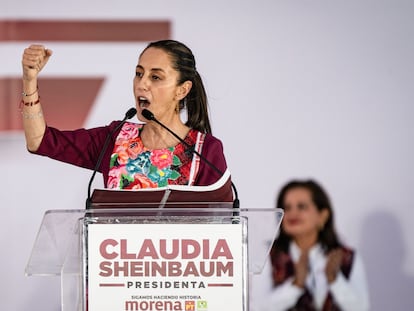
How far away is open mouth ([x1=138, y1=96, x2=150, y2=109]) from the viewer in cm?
251

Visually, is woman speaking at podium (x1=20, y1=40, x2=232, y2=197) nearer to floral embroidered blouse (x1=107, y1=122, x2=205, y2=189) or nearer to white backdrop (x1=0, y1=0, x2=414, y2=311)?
floral embroidered blouse (x1=107, y1=122, x2=205, y2=189)

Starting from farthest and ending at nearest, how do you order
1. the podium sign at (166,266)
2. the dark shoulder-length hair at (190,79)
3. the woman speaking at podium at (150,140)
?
the dark shoulder-length hair at (190,79) < the woman speaking at podium at (150,140) < the podium sign at (166,266)

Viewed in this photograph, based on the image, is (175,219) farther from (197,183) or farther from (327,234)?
(327,234)

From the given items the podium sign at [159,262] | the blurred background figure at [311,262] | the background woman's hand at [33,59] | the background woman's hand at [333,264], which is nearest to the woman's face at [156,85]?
the background woman's hand at [33,59]

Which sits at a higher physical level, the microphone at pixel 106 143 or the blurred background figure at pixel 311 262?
the microphone at pixel 106 143

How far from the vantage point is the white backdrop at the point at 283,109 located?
13.5 ft

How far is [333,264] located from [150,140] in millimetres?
1819

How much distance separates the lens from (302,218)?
4.20 metres

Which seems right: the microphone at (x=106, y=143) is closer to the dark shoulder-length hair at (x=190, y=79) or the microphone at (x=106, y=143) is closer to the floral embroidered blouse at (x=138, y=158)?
the floral embroidered blouse at (x=138, y=158)

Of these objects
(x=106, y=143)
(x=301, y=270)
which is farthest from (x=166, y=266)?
(x=301, y=270)

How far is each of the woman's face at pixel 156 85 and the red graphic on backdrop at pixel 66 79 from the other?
1.55 meters

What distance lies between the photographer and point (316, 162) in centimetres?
420

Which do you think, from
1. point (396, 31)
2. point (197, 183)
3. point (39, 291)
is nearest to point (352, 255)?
point (396, 31)

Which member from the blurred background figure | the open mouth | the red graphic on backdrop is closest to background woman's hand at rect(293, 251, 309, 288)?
the blurred background figure
